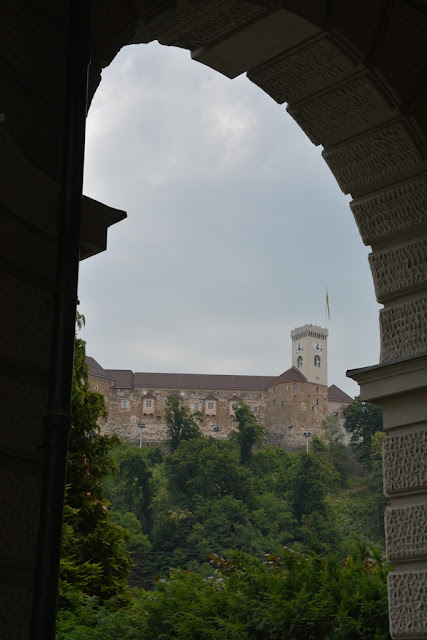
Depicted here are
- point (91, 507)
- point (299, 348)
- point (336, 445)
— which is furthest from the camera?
point (299, 348)

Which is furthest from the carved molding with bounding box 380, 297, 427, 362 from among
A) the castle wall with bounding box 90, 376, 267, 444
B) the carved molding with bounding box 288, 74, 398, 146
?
the castle wall with bounding box 90, 376, 267, 444

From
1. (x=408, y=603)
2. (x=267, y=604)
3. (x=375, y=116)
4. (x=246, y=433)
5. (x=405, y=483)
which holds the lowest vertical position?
(x=267, y=604)

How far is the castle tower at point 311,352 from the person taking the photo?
93.4 meters

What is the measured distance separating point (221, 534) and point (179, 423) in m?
21.4

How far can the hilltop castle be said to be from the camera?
283 feet

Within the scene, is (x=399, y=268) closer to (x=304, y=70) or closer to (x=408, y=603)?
(x=304, y=70)

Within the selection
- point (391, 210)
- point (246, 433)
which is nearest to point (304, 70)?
point (391, 210)

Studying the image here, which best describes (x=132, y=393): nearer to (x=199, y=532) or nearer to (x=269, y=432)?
(x=269, y=432)

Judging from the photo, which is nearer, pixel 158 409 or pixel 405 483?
pixel 405 483

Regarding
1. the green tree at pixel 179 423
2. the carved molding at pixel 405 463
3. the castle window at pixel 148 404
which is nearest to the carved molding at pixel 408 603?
the carved molding at pixel 405 463

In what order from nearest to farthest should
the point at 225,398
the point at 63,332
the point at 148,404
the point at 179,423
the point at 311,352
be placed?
1. the point at 63,332
2. the point at 179,423
3. the point at 148,404
4. the point at 225,398
5. the point at 311,352

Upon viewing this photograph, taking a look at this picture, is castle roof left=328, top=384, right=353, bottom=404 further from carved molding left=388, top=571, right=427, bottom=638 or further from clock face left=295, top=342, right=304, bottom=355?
carved molding left=388, top=571, right=427, bottom=638

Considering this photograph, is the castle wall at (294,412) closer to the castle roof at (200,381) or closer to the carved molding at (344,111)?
the castle roof at (200,381)

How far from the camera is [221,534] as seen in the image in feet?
212
